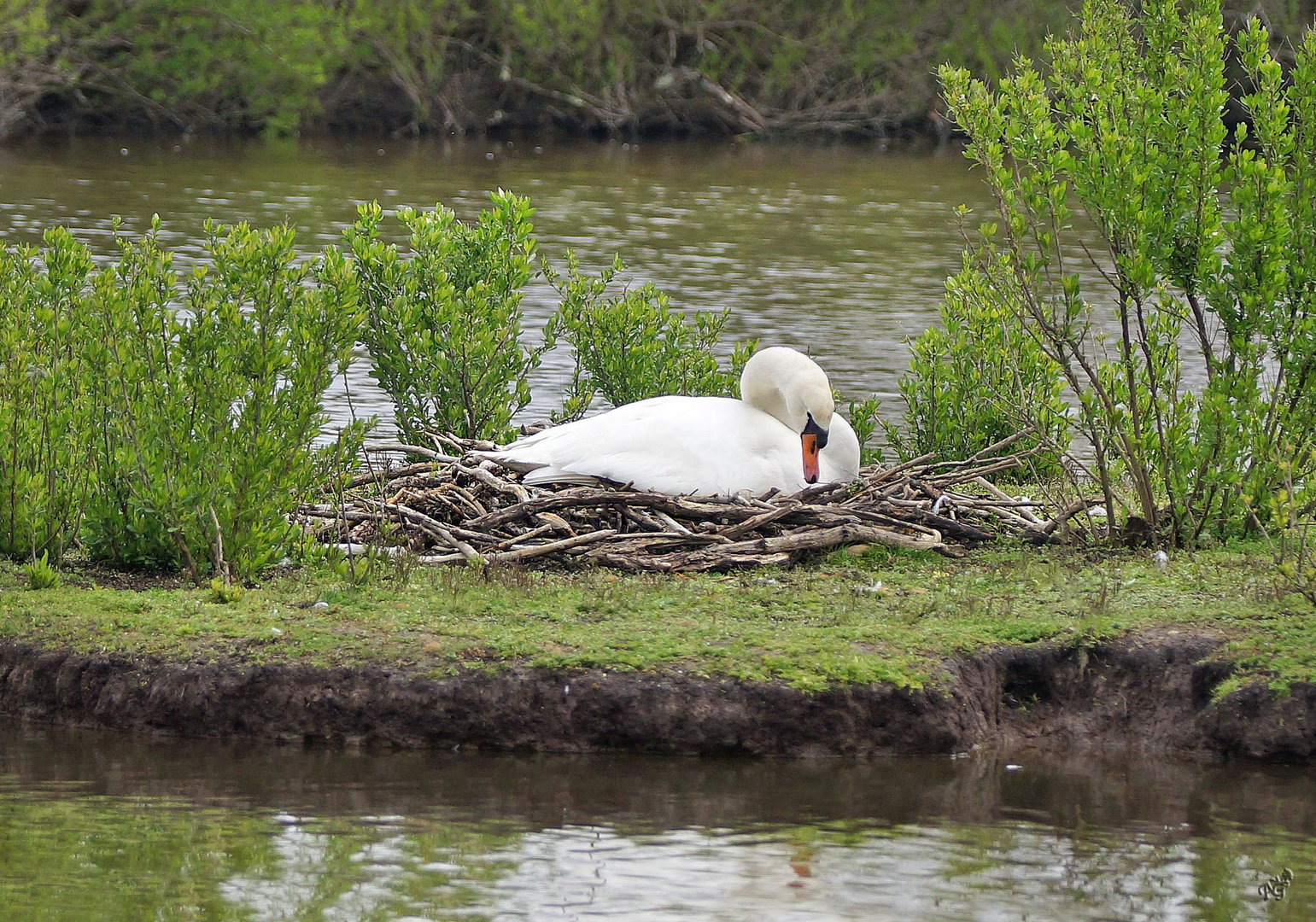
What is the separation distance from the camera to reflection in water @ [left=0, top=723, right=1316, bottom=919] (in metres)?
5.44

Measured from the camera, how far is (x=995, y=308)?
30.3ft

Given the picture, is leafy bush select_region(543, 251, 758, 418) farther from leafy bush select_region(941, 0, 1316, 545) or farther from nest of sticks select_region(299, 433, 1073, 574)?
leafy bush select_region(941, 0, 1316, 545)

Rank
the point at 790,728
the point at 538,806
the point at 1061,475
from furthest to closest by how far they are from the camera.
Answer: the point at 1061,475
the point at 790,728
the point at 538,806

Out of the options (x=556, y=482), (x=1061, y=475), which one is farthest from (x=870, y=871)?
(x=1061, y=475)

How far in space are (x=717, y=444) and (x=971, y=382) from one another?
6.98ft

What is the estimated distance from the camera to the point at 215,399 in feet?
26.4

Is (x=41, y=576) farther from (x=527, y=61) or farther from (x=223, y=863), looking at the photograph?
(x=527, y=61)

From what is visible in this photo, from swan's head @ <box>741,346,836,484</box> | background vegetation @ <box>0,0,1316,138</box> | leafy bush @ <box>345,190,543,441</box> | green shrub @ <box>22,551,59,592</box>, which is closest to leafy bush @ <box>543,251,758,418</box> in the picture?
leafy bush @ <box>345,190,543,441</box>

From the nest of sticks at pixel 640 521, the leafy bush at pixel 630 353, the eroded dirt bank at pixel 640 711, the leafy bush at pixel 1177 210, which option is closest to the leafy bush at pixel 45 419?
the nest of sticks at pixel 640 521

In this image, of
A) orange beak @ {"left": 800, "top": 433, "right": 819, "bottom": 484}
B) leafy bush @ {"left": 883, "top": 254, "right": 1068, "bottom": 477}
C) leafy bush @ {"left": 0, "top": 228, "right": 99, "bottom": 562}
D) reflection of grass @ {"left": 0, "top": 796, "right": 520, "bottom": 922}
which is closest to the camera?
reflection of grass @ {"left": 0, "top": 796, "right": 520, "bottom": 922}

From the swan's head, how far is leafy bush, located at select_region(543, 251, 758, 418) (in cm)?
143

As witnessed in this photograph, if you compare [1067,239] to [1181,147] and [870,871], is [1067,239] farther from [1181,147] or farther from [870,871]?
[870,871]

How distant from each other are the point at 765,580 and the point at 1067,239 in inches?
748

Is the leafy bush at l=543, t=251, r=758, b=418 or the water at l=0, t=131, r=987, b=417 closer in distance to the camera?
the leafy bush at l=543, t=251, r=758, b=418
